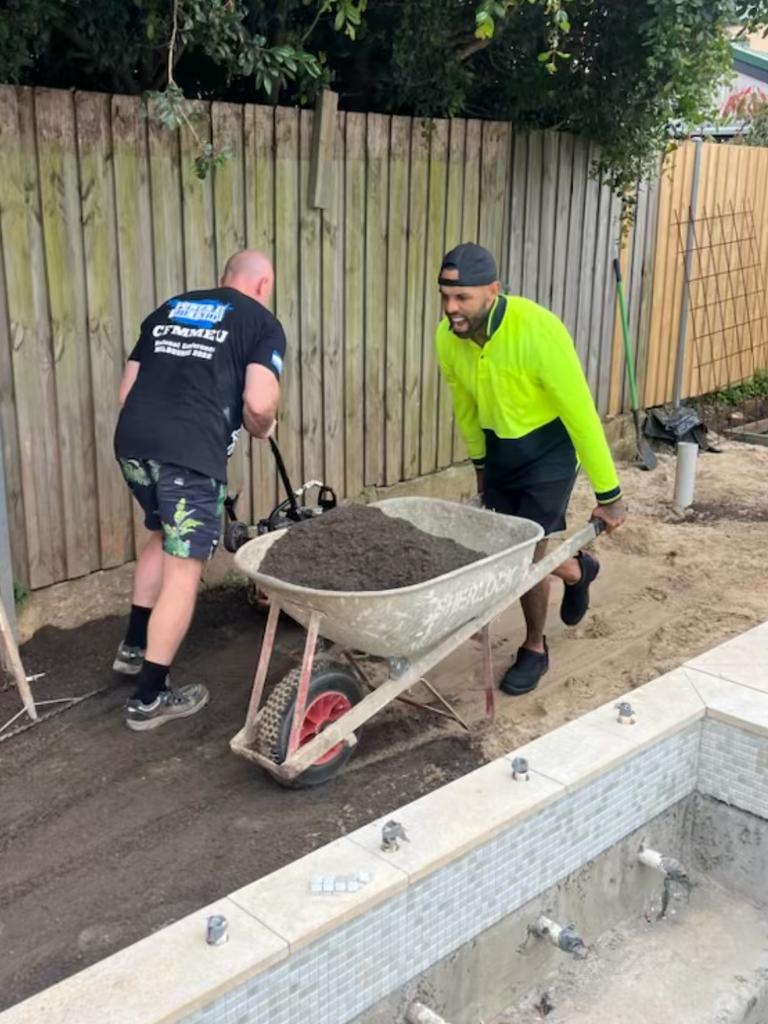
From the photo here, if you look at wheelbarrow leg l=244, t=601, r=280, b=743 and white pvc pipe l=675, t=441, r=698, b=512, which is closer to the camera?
wheelbarrow leg l=244, t=601, r=280, b=743

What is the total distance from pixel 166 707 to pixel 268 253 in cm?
222

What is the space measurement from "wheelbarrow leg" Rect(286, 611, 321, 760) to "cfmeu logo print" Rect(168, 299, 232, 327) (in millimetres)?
1129

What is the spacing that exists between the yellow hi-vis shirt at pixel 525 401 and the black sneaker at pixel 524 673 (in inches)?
27.5

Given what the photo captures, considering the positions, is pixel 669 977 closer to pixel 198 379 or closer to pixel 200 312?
pixel 198 379

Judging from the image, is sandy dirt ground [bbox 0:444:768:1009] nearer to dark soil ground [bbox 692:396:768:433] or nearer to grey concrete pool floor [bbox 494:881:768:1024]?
grey concrete pool floor [bbox 494:881:768:1024]

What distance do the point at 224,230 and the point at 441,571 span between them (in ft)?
7.10

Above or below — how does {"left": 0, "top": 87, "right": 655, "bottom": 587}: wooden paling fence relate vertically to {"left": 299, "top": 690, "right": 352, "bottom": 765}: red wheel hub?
above

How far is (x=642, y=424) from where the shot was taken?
8.17 metres

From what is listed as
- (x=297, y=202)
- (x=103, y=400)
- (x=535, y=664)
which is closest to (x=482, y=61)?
(x=297, y=202)

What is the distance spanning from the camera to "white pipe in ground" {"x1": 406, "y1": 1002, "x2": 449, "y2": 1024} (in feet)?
8.50

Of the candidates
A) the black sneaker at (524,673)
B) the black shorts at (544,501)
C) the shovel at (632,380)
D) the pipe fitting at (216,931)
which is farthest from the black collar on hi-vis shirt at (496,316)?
the shovel at (632,380)

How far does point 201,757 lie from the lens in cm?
361

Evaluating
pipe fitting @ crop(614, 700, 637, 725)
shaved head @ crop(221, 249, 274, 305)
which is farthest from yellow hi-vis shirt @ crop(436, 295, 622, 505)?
pipe fitting @ crop(614, 700, 637, 725)

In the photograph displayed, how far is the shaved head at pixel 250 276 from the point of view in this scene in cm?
378
